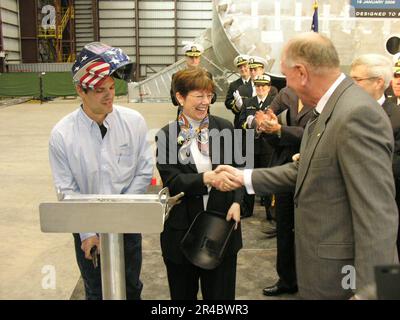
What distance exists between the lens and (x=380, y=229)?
1.36 metres

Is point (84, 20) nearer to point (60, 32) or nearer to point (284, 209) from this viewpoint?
point (60, 32)

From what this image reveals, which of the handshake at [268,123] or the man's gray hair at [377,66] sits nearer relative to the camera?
the man's gray hair at [377,66]

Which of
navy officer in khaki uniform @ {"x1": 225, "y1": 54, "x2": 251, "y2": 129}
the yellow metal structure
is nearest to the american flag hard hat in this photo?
navy officer in khaki uniform @ {"x1": 225, "y1": 54, "x2": 251, "y2": 129}

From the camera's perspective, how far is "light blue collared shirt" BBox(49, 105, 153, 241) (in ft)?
6.53

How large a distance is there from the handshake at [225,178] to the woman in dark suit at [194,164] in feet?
0.32

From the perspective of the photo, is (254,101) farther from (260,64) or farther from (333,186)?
(333,186)

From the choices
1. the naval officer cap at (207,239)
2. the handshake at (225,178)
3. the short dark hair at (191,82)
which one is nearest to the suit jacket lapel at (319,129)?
the handshake at (225,178)

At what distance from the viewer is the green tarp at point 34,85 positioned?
56.8 ft

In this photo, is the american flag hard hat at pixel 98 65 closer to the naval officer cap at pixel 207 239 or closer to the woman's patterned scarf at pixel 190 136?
the woman's patterned scarf at pixel 190 136

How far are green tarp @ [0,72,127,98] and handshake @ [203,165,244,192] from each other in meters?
16.8

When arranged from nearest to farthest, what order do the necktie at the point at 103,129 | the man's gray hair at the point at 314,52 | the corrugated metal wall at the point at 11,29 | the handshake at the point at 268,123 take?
the man's gray hair at the point at 314,52
the necktie at the point at 103,129
the handshake at the point at 268,123
the corrugated metal wall at the point at 11,29

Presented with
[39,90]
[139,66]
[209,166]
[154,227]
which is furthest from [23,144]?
[139,66]

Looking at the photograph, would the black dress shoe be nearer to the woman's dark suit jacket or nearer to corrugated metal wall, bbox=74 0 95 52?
the woman's dark suit jacket
